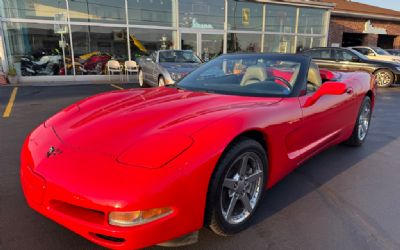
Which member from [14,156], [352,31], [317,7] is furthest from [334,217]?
[352,31]

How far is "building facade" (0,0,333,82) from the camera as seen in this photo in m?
11.5

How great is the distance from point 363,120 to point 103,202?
4011 mm

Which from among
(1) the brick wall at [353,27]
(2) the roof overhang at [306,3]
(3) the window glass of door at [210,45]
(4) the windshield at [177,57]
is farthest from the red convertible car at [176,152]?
(1) the brick wall at [353,27]

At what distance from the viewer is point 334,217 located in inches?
97.7

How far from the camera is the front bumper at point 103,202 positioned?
5.14 feet

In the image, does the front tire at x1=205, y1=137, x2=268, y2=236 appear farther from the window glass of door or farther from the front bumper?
the window glass of door

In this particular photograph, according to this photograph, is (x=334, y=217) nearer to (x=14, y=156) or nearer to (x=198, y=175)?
(x=198, y=175)

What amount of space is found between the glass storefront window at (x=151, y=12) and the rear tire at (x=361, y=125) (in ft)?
36.7

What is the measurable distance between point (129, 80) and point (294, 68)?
10.8 metres

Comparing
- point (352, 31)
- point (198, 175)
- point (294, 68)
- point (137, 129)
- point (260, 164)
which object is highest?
point (352, 31)

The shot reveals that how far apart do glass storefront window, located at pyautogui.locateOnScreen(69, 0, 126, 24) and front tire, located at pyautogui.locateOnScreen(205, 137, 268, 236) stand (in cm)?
1210

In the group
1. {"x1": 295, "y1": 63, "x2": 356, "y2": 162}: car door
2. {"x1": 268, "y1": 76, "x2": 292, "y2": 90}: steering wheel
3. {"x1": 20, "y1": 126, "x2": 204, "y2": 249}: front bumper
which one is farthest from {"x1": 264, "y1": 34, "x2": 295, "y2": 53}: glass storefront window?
{"x1": 20, "y1": 126, "x2": 204, "y2": 249}: front bumper

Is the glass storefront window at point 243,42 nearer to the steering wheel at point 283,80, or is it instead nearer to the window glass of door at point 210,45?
the window glass of door at point 210,45

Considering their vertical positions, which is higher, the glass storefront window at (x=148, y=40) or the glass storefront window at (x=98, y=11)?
the glass storefront window at (x=98, y=11)
